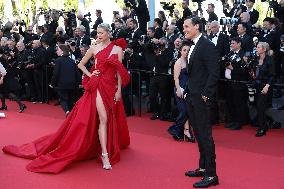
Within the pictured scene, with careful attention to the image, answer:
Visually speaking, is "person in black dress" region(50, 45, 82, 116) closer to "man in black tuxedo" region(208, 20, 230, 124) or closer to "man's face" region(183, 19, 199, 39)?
"man in black tuxedo" region(208, 20, 230, 124)

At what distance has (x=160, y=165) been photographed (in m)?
6.12

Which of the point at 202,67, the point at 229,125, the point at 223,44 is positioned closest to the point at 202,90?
the point at 202,67

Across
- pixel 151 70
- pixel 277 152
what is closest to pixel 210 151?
pixel 277 152

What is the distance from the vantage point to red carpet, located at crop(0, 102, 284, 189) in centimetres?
541

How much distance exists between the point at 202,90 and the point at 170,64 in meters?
4.06

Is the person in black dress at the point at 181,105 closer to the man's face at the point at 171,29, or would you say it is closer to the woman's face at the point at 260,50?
the woman's face at the point at 260,50

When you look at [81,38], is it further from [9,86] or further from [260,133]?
[260,133]

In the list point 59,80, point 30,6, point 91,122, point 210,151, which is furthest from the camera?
point 30,6

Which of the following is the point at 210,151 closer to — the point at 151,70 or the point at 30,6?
the point at 151,70

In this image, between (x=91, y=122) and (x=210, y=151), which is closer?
(x=210, y=151)

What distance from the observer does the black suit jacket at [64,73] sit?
30.6 feet

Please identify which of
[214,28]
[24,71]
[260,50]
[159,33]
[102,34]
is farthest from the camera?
[24,71]

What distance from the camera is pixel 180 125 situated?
7453mm

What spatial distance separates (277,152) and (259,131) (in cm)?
108
